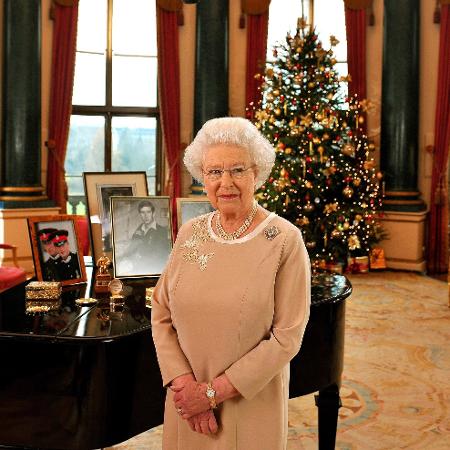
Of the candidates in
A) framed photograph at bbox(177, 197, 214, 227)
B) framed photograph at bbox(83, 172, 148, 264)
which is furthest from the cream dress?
Result: framed photograph at bbox(83, 172, 148, 264)

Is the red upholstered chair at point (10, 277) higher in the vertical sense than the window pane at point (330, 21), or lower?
lower

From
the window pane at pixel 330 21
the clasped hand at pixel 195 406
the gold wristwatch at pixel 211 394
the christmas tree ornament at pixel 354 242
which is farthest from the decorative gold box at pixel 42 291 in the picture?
the window pane at pixel 330 21

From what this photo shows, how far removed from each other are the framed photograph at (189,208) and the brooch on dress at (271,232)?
4.45 feet

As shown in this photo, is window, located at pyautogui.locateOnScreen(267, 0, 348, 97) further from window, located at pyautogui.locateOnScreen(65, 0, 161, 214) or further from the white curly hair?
the white curly hair

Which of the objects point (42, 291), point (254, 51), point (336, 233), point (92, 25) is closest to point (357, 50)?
point (254, 51)

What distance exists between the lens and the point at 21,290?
286cm

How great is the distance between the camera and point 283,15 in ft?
32.9

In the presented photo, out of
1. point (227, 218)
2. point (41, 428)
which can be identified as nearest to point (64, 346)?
point (41, 428)

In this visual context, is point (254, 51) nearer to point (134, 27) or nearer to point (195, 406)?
point (134, 27)

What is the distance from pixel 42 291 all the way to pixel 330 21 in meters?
8.40

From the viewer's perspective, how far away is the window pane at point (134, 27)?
31.5ft

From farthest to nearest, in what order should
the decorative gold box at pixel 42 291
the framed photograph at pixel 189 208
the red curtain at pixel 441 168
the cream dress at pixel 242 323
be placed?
the red curtain at pixel 441 168 → the framed photograph at pixel 189 208 → the decorative gold box at pixel 42 291 → the cream dress at pixel 242 323

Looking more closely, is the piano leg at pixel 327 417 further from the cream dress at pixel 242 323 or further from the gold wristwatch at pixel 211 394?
the gold wristwatch at pixel 211 394

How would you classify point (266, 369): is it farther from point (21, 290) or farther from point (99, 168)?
point (99, 168)
